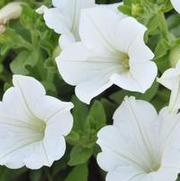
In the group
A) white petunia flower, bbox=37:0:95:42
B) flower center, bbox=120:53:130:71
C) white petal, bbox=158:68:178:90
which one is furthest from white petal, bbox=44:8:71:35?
white petal, bbox=158:68:178:90

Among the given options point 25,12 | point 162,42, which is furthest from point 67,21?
point 162,42

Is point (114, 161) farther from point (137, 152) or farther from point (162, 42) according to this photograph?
point (162, 42)

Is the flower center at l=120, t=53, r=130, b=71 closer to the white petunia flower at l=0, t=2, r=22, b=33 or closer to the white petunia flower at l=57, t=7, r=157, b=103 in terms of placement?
the white petunia flower at l=57, t=7, r=157, b=103

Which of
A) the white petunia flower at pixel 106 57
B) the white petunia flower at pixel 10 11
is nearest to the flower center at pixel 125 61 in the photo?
the white petunia flower at pixel 106 57

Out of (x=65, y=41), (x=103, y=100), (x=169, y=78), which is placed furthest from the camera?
(x=103, y=100)

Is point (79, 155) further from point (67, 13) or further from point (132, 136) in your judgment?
point (67, 13)

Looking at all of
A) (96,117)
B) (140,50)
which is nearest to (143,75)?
(140,50)
